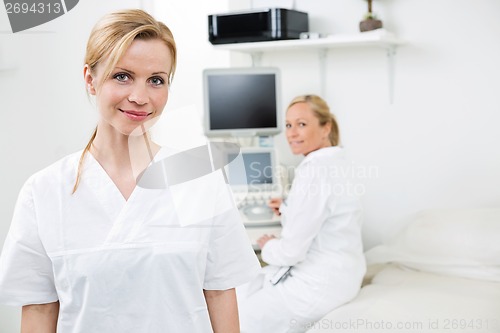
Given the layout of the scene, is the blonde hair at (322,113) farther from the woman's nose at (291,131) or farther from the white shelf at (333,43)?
the white shelf at (333,43)

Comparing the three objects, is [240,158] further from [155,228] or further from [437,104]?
[155,228]

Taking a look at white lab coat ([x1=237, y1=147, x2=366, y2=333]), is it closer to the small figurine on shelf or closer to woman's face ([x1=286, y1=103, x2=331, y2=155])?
woman's face ([x1=286, y1=103, x2=331, y2=155])

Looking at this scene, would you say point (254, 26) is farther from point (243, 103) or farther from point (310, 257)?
point (310, 257)

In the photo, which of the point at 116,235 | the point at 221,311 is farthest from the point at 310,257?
the point at 116,235

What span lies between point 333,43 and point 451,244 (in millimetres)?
926

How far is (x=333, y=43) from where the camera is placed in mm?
2744

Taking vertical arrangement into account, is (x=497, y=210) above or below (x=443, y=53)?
below

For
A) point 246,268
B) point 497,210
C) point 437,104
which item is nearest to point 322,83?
point 437,104

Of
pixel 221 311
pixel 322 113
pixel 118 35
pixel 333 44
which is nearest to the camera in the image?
pixel 118 35

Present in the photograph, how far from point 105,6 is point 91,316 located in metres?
1.85

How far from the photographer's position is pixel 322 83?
3016mm

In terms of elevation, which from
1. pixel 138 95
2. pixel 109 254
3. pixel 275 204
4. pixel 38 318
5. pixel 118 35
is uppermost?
pixel 118 35

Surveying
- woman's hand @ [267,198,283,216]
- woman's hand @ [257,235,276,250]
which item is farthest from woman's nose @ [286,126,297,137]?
woman's hand @ [257,235,276,250]

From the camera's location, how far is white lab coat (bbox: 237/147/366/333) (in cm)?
225
